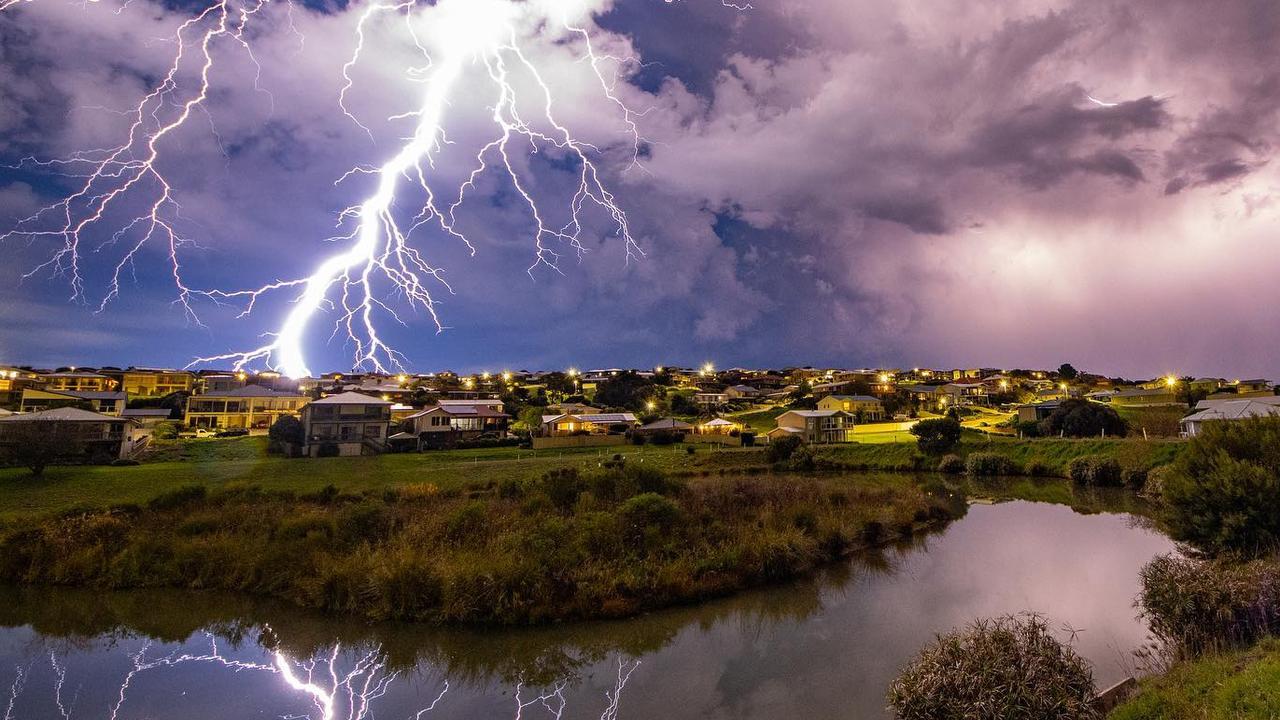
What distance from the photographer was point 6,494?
84.3ft

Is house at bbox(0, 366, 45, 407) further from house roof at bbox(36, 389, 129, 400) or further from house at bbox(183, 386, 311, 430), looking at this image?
house at bbox(183, 386, 311, 430)

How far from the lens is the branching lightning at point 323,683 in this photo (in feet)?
31.3

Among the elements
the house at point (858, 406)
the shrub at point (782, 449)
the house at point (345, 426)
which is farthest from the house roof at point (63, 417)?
the house at point (858, 406)

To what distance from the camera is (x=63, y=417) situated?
34844mm

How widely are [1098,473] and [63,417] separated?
6543cm

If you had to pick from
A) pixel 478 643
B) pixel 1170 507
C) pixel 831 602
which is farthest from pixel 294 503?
pixel 1170 507

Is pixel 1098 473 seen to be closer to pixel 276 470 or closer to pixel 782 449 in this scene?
pixel 782 449

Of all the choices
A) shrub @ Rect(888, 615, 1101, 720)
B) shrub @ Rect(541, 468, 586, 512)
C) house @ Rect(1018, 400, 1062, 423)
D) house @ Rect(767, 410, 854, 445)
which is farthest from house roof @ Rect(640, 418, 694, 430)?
shrub @ Rect(888, 615, 1101, 720)

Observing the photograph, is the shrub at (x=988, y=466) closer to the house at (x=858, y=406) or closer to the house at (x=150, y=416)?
the house at (x=858, y=406)

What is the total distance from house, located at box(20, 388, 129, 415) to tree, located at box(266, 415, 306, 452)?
22.7m

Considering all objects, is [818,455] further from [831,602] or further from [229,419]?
[229,419]

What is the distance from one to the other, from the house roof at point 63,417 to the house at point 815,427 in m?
52.3

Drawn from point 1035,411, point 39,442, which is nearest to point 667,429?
point 1035,411

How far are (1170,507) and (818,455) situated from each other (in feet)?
105
